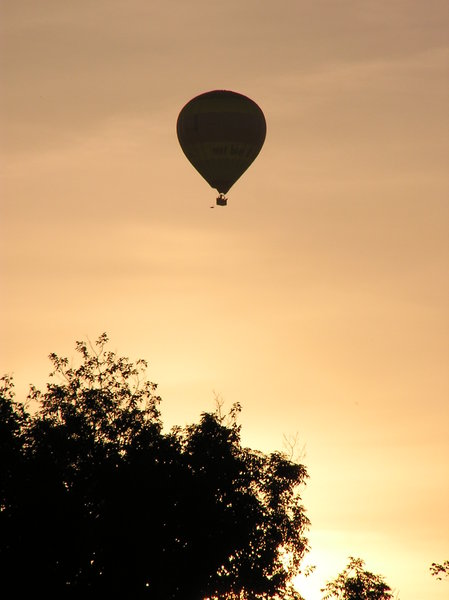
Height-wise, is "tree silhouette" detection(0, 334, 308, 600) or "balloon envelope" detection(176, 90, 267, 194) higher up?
"balloon envelope" detection(176, 90, 267, 194)

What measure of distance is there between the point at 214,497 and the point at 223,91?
83.4 ft

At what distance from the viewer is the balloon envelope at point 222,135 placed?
8362 cm

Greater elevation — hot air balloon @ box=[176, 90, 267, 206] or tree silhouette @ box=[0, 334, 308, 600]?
hot air balloon @ box=[176, 90, 267, 206]

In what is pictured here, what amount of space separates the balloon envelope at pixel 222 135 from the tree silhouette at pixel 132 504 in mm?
14317

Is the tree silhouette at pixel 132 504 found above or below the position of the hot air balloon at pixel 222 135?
below

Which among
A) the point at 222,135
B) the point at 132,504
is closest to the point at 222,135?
the point at 222,135

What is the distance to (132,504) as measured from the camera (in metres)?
70.2

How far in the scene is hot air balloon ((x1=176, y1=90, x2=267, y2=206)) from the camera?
8362 cm

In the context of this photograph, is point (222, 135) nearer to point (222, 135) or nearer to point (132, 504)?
point (222, 135)

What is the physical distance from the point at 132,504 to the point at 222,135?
23.7 metres

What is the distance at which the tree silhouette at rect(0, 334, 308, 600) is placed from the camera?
69312 millimetres

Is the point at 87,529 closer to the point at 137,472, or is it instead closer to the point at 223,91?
the point at 137,472

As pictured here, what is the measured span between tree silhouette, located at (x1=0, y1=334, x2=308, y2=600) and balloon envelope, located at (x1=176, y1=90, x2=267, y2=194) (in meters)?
14.3

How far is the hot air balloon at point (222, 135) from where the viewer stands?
83.6m
